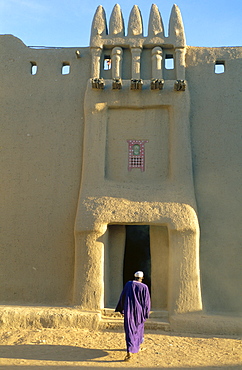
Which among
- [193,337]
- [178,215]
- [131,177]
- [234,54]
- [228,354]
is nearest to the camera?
[228,354]

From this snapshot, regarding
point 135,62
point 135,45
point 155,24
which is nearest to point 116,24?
point 135,45

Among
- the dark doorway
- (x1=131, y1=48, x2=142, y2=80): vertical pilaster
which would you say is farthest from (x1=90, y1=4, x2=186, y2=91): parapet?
the dark doorway

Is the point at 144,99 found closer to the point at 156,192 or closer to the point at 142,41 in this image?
the point at 142,41

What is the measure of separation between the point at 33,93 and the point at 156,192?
4035 millimetres

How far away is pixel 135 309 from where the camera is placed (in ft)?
18.5

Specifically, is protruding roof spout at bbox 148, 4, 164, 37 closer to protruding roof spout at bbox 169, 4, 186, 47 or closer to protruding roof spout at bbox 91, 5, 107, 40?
protruding roof spout at bbox 169, 4, 186, 47

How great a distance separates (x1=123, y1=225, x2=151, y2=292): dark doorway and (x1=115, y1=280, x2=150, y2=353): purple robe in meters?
4.83

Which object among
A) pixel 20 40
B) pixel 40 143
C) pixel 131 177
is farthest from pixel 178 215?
pixel 20 40

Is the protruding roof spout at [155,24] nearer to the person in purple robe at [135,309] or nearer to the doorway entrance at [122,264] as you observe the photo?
the doorway entrance at [122,264]

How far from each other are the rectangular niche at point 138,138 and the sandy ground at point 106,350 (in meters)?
3.44

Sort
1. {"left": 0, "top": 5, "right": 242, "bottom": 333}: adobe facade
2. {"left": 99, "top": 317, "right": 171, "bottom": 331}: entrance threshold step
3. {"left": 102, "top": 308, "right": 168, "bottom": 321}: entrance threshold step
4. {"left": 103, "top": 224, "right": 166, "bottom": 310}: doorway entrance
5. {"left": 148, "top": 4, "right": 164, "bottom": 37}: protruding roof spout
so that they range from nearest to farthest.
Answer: {"left": 99, "top": 317, "right": 171, "bottom": 331}: entrance threshold step → {"left": 102, "top": 308, "right": 168, "bottom": 321}: entrance threshold step → {"left": 0, "top": 5, "right": 242, "bottom": 333}: adobe facade → {"left": 103, "top": 224, "right": 166, "bottom": 310}: doorway entrance → {"left": 148, "top": 4, "right": 164, "bottom": 37}: protruding roof spout

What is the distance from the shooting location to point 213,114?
877 centimetres

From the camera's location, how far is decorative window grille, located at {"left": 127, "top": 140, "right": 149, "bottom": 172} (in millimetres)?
8547

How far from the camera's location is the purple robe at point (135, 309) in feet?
18.2
